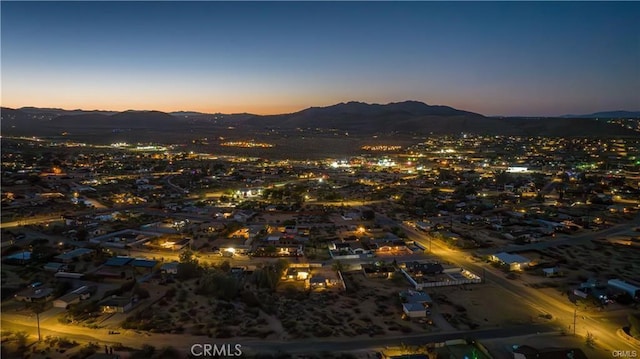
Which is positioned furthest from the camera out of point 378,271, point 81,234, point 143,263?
point 81,234

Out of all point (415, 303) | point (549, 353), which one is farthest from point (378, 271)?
point (549, 353)

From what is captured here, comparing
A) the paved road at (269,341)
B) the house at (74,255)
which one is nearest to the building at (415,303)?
the paved road at (269,341)

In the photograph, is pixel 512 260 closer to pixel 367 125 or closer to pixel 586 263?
pixel 586 263

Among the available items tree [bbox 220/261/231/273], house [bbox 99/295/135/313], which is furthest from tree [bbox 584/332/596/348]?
house [bbox 99/295/135/313]

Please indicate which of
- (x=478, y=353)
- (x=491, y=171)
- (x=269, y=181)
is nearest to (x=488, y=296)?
(x=478, y=353)

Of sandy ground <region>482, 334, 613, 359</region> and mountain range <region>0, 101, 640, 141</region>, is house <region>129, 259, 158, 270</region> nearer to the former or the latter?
sandy ground <region>482, 334, 613, 359</region>

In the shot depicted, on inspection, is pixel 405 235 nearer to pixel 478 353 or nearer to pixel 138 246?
pixel 478 353
